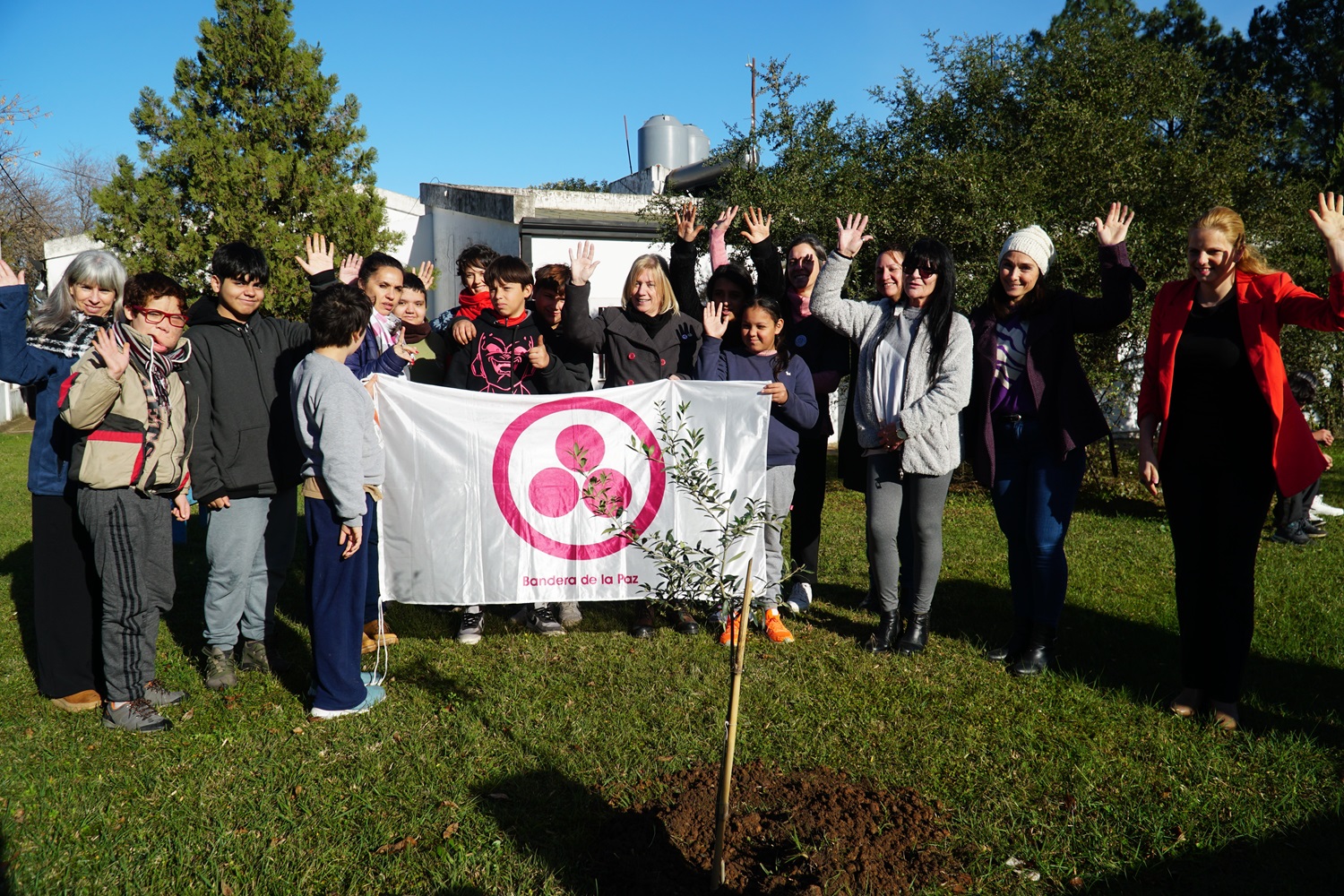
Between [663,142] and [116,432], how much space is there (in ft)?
92.3

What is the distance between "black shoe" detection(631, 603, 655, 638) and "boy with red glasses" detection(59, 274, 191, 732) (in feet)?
→ 8.49

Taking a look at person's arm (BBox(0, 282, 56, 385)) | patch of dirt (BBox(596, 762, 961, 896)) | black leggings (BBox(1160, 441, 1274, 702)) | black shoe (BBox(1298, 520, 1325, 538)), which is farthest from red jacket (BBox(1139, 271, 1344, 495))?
person's arm (BBox(0, 282, 56, 385))

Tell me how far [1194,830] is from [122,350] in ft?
15.9

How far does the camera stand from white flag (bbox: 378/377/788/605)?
5305mm

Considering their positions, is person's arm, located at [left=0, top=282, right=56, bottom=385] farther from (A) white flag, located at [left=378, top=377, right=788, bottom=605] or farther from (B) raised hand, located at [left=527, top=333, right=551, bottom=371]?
(B) raised hand, located at [left=527, top=333, right=551, bottom=371]

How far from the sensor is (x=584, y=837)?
3.21 meters

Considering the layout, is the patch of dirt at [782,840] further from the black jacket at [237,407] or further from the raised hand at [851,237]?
the raised hand at [851,237]

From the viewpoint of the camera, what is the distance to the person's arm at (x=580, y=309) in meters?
5.34

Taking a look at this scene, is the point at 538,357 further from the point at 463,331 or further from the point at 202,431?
the point at 202,431

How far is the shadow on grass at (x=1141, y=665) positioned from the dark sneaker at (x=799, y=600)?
2.79 ft

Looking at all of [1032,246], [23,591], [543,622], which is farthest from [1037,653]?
[23,591]

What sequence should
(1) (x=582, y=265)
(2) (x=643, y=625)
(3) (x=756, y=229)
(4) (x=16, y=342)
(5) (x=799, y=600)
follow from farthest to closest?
(5) (x=799, y=600) < (3) (x=756, y=229) < (2) (x=643, y=625) < (1) (x=582, y=265) < (4) (x=16, y=342)

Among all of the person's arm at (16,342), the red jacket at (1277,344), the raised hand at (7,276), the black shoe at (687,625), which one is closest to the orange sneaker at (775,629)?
the black shoe at (687,625)

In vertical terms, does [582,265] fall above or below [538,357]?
above
